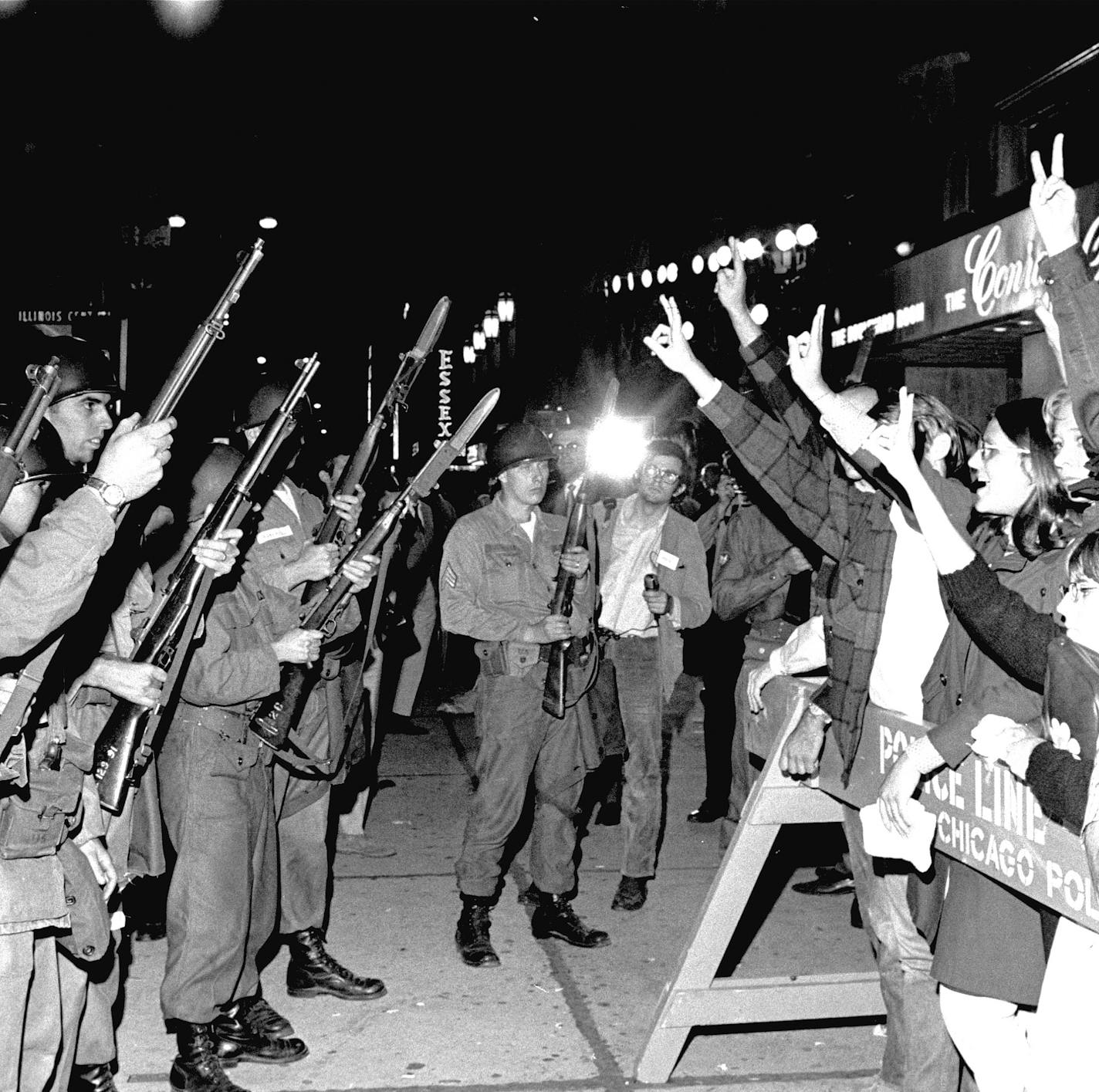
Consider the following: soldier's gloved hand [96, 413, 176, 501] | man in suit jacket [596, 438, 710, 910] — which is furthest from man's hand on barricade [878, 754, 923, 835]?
man in suit jacket [596, 438, 710, 910]

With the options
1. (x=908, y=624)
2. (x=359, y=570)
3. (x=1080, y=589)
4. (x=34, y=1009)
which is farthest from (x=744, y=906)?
(x=34, y=1009)

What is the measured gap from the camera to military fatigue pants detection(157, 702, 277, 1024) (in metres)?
4.17

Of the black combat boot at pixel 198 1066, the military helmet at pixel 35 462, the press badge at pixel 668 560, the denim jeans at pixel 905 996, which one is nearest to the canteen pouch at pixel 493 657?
the press badge at pixel 668 560

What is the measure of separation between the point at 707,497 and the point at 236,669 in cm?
574

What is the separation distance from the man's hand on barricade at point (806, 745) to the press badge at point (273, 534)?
2179mm

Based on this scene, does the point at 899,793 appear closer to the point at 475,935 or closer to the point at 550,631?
the point at 550,631

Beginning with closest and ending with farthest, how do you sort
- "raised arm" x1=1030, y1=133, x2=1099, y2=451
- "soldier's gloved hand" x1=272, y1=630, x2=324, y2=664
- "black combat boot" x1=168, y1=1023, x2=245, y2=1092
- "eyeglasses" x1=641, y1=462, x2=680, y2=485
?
"raised arm" x1=1030, y1=133, x2=1099, y2=451, "black combat boot" x1=168, y1=1023, x2=245, y2=1092, "soldier's gloved hand" x1=272, y1=630, x2=324, y2=664, "eyeglasses" x1=641, y1=462, x2=680, y2=485

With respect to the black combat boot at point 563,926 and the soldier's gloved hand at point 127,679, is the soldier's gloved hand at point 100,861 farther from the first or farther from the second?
the black combat boot at point 563,926

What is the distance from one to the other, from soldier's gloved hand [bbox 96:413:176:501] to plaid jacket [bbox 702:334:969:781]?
1.83 m

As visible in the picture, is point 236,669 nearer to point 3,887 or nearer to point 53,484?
point 53,484

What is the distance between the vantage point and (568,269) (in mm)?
25484

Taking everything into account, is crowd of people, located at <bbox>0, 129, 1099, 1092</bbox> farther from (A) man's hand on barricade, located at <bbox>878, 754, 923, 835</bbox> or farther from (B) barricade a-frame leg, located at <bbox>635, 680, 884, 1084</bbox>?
(B) barricade a-frame leg, located at <bbox>635, 680, 884, 1084</bbox>

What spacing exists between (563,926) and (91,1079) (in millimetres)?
2242

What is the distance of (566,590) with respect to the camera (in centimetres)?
559
